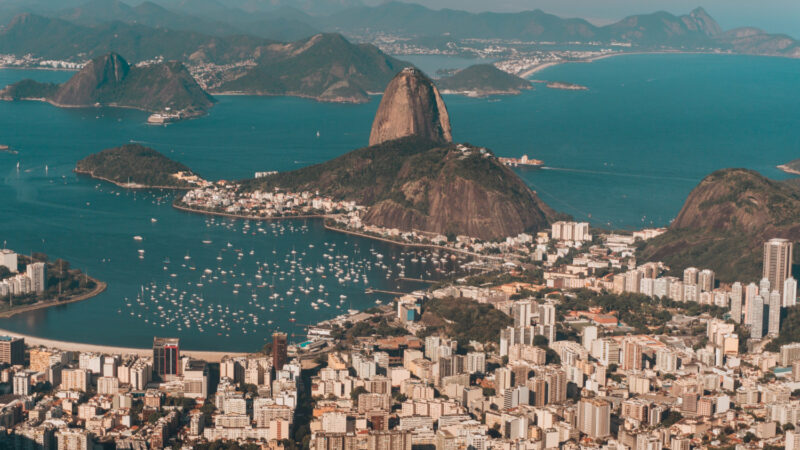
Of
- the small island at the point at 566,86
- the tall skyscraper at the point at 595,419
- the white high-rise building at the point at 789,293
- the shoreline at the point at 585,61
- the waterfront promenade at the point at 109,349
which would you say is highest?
the shoreline at the point at 585,61

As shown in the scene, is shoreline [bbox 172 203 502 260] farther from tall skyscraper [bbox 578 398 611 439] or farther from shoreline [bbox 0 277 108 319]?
tall skyscraper [bbox 578 398 611 439]

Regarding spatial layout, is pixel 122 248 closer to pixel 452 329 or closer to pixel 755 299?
pixel 452 329

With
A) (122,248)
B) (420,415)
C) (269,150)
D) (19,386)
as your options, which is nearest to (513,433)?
(420,415)

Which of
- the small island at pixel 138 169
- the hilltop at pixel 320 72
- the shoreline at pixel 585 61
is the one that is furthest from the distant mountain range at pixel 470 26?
the small island at pixel 138 169

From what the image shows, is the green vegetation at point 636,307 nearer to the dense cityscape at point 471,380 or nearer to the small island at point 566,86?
the dense cityscape at point 471,380

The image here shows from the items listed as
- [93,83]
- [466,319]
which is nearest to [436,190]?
[466,319]

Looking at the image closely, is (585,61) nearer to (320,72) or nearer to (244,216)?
(320,72)

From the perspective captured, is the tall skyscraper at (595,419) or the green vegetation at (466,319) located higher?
the green vegetation at (466,319)
